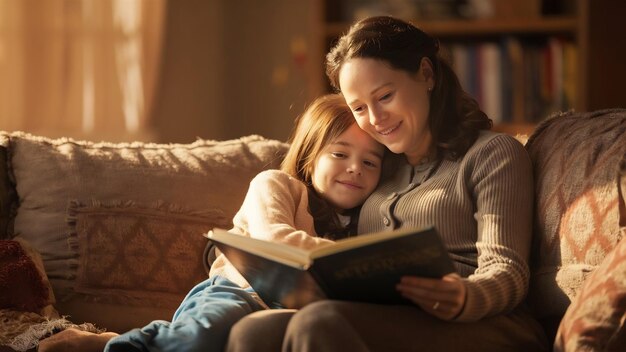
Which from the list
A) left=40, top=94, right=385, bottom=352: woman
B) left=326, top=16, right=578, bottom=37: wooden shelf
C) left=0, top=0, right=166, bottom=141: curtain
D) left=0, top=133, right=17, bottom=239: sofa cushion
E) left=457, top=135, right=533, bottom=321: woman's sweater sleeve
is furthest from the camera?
left=326, top=16, right=578, bottom=37: wooden shelf

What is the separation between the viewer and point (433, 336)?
4.82 feet

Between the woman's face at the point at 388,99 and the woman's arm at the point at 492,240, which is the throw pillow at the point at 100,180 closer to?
the woman's face at the point at 388,99

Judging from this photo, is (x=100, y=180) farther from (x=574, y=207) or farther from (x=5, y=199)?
(x=574, y=207)

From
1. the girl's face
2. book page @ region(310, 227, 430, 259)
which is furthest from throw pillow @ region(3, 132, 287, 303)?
book page @ region(310, 227, 430, 259)

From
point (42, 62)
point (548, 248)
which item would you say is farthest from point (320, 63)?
point (548, 248)

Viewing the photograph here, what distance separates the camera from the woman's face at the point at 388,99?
183 cm

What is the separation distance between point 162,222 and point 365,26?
667mm

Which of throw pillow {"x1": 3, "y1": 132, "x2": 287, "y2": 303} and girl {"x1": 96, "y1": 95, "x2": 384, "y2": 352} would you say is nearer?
girl {"x1": 96, "y1": 95, "x2": 384, "y2": 352}

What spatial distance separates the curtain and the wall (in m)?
0.29

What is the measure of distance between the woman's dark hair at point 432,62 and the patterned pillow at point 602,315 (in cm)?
47

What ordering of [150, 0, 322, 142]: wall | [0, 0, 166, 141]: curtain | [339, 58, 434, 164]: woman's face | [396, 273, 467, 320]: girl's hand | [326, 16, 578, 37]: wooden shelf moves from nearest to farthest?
[396, 273, 467, 320]: girl's hand, [339, 58, 434, 164]: woman's face, [0, 0, 166, 141]: curtain, [326, 16, 578, 37]: wooden shelf, [150, 0, 322, 142]: wall

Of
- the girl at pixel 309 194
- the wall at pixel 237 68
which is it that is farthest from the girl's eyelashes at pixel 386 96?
the wall at pixel 237 68

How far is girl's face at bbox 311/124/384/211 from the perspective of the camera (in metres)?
1.97

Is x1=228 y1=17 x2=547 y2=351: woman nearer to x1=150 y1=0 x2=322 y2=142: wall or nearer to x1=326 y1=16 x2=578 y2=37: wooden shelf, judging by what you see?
x1=326 y1=16 x2=578 y2=37: wooden shelf
